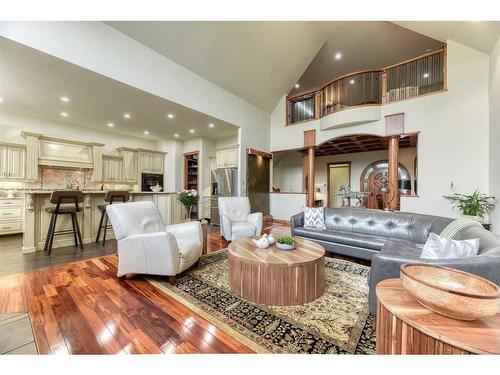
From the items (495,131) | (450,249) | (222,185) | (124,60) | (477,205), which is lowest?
(450,249)

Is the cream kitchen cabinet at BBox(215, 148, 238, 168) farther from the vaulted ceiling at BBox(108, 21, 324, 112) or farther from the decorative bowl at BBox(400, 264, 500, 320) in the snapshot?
the decorative bowl at BBox(400, 264, 500, 320)

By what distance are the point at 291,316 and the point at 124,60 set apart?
4.31 metres

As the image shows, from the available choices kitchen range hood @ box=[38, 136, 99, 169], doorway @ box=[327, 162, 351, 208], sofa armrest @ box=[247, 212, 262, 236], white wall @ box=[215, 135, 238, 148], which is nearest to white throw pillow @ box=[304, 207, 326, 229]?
sofa armrest @ box=[247, 212, 262, 236]

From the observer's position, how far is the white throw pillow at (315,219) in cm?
349

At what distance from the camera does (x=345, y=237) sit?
117 inches

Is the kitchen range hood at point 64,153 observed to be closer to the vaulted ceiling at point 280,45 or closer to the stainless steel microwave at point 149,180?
the stainless steel microwave at point 149,180

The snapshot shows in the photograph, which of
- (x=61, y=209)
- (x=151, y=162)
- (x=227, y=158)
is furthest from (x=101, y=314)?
(x=151, y=162)

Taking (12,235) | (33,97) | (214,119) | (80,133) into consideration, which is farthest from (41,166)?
(214,119)

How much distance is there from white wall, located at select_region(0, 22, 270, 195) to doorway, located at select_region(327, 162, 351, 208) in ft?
16.2

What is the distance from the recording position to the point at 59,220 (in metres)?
3.54

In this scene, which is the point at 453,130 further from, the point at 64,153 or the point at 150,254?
the point at 64,153

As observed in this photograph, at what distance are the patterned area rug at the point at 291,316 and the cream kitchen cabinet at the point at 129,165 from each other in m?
5.07
